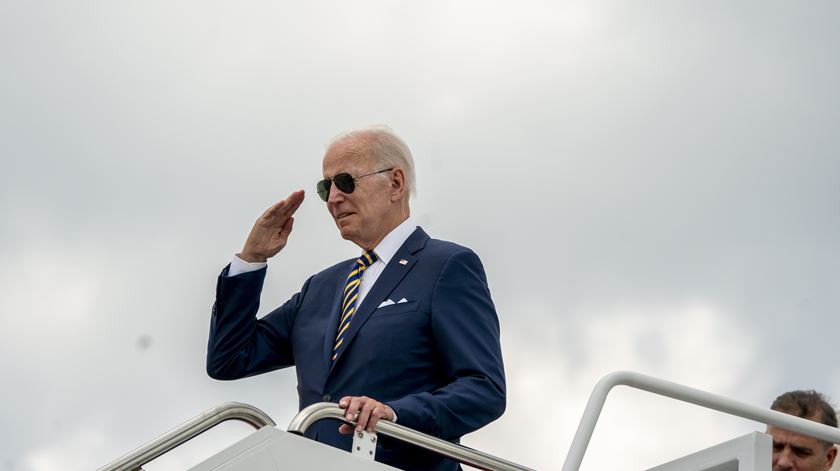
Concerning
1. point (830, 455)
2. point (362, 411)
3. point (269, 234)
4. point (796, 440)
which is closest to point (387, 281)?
point (269, 234)

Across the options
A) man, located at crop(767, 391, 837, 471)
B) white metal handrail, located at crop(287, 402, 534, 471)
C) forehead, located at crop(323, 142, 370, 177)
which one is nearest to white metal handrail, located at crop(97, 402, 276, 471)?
white metal handrail, located at crop(287, 402, 534, 471)

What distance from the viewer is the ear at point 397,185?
5.82 m

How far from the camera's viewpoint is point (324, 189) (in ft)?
18.9

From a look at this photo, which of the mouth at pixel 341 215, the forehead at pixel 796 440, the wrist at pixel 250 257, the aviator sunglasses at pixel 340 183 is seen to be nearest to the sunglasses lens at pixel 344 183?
the aviator sunglasses at pixel 340 183

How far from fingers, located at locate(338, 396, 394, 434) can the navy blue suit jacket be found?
0.21 m

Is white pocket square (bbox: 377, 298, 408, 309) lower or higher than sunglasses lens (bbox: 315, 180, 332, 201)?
lower

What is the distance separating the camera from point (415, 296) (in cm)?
539

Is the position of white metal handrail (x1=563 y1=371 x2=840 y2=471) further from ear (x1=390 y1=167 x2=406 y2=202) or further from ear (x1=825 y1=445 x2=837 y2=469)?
ear (x1=825 y1=445 x2=837 y2=469)

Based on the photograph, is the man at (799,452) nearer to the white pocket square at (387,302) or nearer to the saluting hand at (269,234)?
the white pocket square at (387,302)

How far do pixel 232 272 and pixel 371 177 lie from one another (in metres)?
0.78

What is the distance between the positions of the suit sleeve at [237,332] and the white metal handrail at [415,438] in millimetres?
1395

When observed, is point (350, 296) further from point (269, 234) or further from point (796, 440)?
point (796, 440)

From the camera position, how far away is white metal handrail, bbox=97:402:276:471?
430cm

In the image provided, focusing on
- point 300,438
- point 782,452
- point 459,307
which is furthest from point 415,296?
point 782,452
